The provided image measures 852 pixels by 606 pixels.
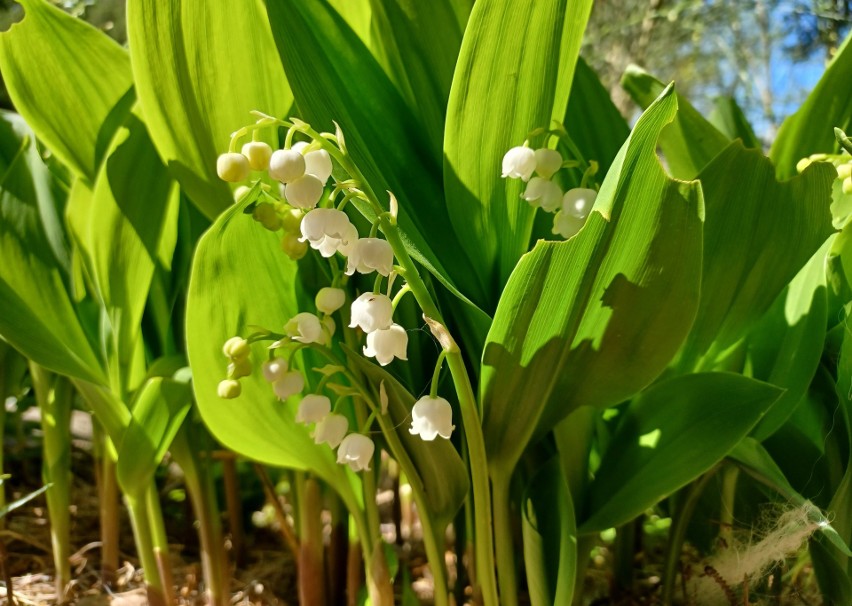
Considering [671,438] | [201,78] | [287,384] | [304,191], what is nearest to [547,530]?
[671,438]

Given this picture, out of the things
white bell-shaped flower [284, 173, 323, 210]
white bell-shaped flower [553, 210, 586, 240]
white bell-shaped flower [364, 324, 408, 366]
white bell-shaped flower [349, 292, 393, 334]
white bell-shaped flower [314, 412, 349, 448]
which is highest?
white bell-shaped flower [284, 173, 323, 210]

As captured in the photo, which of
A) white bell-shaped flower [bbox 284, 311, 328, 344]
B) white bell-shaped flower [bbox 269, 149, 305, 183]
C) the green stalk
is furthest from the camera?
the green stalk

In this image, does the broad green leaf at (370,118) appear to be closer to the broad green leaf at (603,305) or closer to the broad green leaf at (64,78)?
the broad green leaf at (603,305)

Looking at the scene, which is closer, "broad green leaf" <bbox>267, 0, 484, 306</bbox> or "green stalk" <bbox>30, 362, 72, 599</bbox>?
"broad green leaf" <bbox>267, 0, 484, 306</bbox>

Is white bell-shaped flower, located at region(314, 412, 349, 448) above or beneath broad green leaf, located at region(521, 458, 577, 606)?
above

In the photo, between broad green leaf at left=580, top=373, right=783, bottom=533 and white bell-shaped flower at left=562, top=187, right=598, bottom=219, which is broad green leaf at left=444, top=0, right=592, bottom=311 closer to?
white bell-shaped flower at left=562, top=187, right=598, bottom=219

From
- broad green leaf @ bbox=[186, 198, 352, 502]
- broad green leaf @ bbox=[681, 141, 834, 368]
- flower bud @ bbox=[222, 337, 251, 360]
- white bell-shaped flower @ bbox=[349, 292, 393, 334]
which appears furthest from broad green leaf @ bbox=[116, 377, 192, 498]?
broad green leaf @ bbox=[681, 141, 834, 368]

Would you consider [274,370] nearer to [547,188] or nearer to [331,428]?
[331,428]
